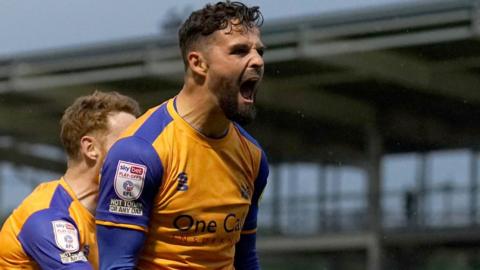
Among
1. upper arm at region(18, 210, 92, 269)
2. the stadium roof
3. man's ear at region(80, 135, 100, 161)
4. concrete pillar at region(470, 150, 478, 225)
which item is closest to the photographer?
upper arm at region(18, 210, 92, 269)

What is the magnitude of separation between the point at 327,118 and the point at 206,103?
27.1 ft

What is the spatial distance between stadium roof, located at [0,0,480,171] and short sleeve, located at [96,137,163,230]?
647 cm

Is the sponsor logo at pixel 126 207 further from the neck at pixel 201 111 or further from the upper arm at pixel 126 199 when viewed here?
the neck at pixel 201 111

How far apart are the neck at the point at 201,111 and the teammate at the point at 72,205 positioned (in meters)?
0.72

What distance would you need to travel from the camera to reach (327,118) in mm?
11930

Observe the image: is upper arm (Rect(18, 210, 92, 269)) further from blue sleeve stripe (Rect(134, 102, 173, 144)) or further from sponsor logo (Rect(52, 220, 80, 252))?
blue sleeve stripe (Rect(134, 102, 173, 144))

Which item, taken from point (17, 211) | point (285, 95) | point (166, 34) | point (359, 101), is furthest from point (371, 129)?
point (17, 211)

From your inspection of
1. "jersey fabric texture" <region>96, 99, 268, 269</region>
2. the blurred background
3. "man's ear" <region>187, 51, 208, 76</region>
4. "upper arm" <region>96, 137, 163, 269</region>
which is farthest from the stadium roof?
"upper arm" <region>96, 137, 163, 269</region>

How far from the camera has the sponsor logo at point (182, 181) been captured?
11.9ft

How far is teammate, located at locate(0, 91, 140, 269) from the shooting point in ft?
13.9

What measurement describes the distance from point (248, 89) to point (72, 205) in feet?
3.34

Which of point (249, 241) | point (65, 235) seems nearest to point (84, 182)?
point (65, 235)

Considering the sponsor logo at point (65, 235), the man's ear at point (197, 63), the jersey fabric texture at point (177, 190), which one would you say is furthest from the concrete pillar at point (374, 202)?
the man's ear at point (197, 63)

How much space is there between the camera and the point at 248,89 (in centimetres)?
363
